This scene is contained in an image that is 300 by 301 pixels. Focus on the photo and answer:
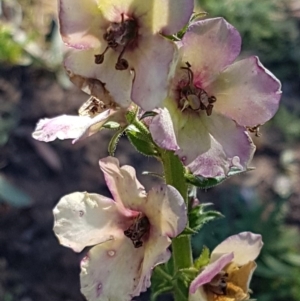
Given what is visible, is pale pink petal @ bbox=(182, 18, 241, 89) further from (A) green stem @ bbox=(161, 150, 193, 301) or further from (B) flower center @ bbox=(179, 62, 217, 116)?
(A) green stem @ bbox=(161, 150, 193, 301)

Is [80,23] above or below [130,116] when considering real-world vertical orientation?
above

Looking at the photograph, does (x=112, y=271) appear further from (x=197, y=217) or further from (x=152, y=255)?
(x=197, y=217)

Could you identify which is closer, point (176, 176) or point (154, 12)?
point (154, 12)

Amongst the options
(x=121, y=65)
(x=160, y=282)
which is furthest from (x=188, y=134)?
(x=160, y=282)

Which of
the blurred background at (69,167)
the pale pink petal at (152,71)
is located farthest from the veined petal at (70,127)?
the blurred background at (69,167)

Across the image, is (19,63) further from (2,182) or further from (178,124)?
(178,124)

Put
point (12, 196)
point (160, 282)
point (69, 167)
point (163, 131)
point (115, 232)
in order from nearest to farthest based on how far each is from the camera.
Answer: point (163, 131) → point (115, 232) → point (160, 282) → point (12, 196) → point (69, 167)

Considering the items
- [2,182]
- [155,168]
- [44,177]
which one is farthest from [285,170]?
[2,182]
